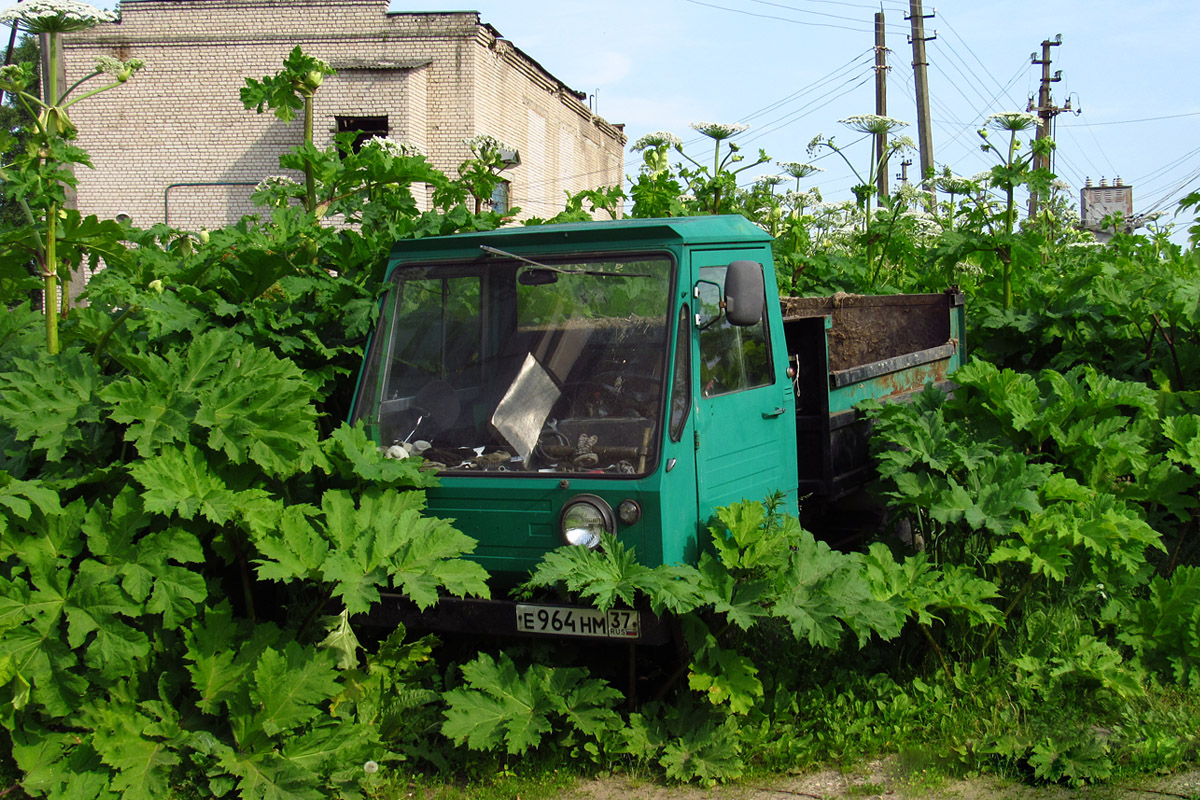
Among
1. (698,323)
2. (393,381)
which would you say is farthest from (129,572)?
(698,323)

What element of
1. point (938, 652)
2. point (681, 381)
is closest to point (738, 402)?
point (681, 381)

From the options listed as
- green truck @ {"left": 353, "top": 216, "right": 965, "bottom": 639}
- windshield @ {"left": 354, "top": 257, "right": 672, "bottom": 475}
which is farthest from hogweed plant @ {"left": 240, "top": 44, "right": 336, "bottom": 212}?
windshield @ {"left": 354, "top": 257, "right": 672, "bottom": 475}

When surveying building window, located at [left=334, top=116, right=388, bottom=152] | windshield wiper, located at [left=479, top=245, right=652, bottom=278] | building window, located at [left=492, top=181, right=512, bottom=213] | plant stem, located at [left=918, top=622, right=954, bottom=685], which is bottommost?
plant stem, located at [left=918, top=622, right=954, bottom=685]

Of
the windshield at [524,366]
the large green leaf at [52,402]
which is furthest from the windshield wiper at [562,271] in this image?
the large green leaf at [52,402]

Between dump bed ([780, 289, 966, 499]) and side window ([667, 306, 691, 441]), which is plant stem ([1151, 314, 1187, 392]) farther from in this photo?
side window ([667, 306, 691, 441])

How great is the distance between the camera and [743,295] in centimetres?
451

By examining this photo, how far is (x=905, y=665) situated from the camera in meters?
5.21

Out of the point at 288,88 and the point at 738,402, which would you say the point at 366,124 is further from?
the point at 738,402

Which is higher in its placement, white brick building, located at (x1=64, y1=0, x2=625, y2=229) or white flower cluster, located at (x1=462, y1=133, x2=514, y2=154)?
white brick building, located at (x1=64, y1=0, x2=625, y2=229)

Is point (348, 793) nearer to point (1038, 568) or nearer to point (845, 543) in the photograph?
point (1038, 568)

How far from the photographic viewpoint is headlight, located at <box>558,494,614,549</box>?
436 cm

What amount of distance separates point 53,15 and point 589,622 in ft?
11.9

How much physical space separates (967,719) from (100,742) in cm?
360

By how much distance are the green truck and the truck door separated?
0.01 meters
